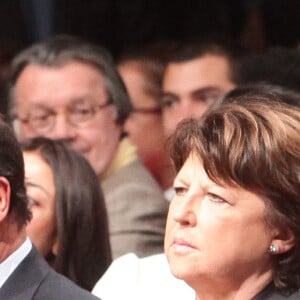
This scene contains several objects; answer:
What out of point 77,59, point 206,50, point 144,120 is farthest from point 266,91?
point 144,120

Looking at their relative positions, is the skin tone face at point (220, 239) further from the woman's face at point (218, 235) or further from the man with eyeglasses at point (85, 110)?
the man with eyeglasses at point (85, 110)

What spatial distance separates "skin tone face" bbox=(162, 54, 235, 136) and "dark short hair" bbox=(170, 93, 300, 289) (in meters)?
1.59

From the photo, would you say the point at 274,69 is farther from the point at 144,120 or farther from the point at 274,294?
the point at 274,294

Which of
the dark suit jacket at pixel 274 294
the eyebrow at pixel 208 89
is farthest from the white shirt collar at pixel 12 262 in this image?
the eyebrow at pixel 208 89

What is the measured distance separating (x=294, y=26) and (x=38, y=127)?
1297mm

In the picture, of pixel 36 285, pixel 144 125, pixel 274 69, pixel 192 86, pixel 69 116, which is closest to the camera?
pixel 36 285

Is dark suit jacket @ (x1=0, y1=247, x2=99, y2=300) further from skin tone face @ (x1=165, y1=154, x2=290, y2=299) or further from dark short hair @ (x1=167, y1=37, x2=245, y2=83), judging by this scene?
dark short hair @ (x1=167, y1=37, x2=245, y2=83)

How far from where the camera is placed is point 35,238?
3209 mm

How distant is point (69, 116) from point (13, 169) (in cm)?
141

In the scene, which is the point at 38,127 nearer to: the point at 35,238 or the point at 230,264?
the point at 35,238

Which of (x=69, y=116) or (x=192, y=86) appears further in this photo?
(x=192, y=86)

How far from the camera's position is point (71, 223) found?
10.5ft

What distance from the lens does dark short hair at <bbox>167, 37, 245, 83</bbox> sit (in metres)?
4.29

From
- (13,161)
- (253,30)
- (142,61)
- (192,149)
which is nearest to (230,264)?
(192,149)
